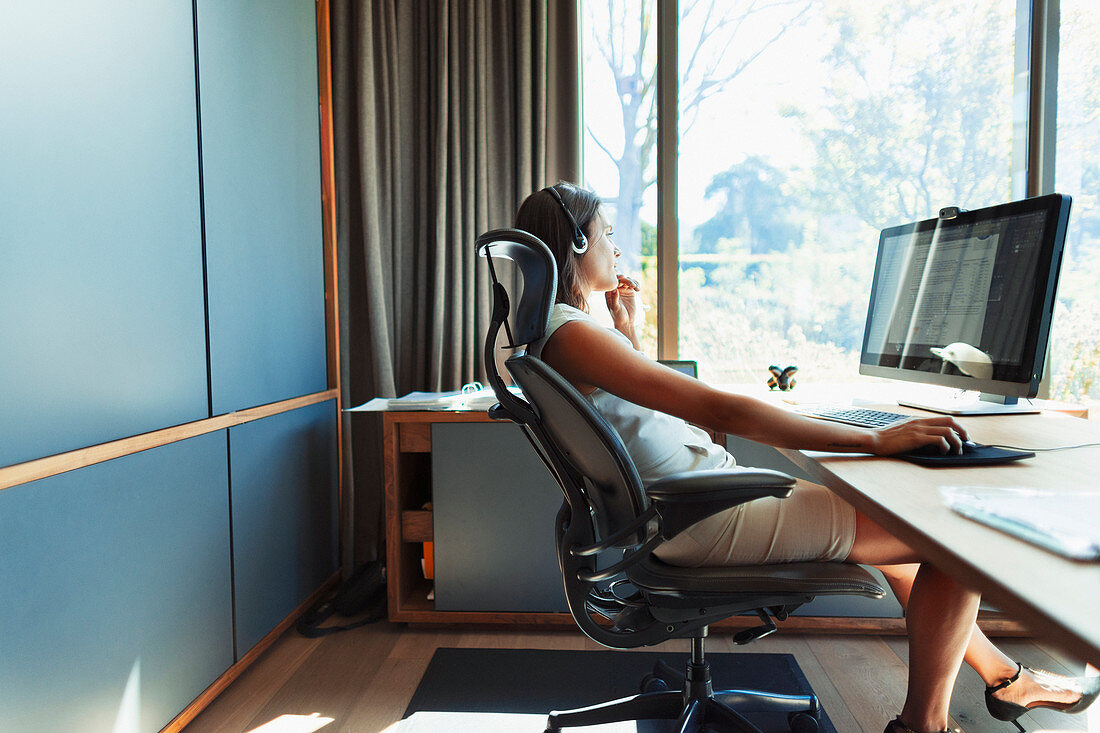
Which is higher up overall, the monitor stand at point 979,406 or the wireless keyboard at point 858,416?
the wireless keyboard at point 858,416

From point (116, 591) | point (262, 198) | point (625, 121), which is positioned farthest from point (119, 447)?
point (625, 121)

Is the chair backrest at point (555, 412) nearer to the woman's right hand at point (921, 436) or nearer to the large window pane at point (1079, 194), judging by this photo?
the woman's right hand at point (921, 436)

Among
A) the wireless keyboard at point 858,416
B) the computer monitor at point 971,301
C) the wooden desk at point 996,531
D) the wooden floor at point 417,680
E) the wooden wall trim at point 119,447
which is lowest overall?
the wooden floor at point 417,680

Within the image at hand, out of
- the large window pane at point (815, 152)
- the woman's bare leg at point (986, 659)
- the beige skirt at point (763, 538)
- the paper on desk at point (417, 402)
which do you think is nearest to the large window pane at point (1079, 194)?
the large window pane at point (815, 152)

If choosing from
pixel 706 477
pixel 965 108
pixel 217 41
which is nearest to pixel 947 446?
pixel 706 477

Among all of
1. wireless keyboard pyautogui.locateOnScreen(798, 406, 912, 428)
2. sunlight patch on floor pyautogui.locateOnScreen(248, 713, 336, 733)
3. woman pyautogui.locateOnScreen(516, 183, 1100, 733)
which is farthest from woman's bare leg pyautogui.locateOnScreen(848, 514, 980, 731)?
sunlight patch on floor pyautogui.locateOnScreen(248, 713, 336, 733)

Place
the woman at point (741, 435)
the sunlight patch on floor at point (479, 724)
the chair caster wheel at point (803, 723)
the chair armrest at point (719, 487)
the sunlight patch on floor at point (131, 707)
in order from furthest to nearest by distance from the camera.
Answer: the sunlight patch on floor at point (479, 724)
the chair caster wheel at point (803, 723)
the sunlight patch on floor at point (131, 707)
the woman at point (741, 435)
the chair armrest at point (719, 487)

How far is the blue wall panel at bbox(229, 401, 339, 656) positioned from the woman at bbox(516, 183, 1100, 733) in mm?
1051

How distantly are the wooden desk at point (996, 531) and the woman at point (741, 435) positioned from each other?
8 centimetres

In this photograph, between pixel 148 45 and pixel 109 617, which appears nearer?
pixel 109 617

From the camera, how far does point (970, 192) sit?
2564 millimetres

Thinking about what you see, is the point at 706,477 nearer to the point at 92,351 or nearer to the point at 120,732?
the point at 92,351

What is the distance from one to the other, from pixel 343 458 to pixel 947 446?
6.48 ft

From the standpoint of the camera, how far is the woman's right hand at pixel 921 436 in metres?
1.06
